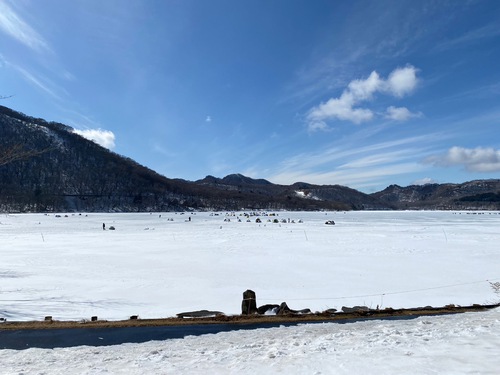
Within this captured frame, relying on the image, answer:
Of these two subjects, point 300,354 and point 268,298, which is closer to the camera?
point 300,354

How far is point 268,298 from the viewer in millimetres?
10305

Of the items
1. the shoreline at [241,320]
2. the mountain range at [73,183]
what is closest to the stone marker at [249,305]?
the shoreline at [241,320]

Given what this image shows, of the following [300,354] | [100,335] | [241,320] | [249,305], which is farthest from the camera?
[249,305]

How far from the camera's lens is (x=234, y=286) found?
11.7 metres

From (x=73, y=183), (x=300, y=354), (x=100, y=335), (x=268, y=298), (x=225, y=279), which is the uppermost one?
(x=73, y=183)

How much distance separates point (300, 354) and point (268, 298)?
5.34m

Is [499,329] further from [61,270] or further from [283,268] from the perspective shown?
[61,270]

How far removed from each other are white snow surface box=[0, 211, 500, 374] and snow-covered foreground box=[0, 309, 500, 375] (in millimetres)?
16

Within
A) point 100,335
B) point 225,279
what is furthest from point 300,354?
point 225,279

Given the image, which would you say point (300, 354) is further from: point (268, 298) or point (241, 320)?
point (268, 298)

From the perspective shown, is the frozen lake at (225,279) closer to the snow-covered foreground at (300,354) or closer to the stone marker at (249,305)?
the stone marker at (249,305)

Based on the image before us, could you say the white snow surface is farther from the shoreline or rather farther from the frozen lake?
the shoreline

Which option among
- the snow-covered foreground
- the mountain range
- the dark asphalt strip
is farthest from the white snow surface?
the mountain range

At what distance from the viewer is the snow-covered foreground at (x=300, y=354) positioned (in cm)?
447
